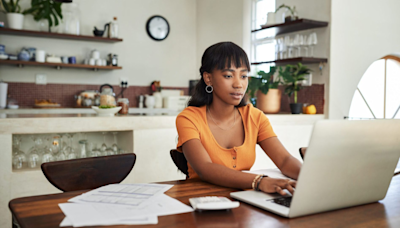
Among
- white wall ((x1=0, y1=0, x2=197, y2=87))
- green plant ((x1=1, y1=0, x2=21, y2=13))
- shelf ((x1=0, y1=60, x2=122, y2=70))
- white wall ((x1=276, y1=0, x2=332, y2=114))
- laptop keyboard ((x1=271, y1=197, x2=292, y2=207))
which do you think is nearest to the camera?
laptop keyboard ((x1=271, y1=197, x2=292, y2=207))

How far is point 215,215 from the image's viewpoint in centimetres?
87

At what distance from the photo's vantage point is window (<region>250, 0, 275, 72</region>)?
4.90m

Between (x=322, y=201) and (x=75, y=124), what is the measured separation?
1.96 m

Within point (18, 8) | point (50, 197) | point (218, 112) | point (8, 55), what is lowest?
point (50, 197)

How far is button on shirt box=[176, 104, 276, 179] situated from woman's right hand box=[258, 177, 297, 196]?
0.42m

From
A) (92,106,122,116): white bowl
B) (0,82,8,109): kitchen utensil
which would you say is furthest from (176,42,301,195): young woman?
(0,82,8,109): kitchen utensil

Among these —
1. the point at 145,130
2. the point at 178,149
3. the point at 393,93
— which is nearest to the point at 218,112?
the point at 178,149

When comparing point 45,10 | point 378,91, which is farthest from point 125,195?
point 45,10

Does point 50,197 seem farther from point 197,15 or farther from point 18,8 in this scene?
point 197,15

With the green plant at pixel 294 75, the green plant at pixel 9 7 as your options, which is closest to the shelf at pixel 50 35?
the green plant at pixel 9 7

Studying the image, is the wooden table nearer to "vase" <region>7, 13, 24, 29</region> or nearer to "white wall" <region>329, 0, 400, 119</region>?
"white wall" <region>329, 0, 400, 119</region>

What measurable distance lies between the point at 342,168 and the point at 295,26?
2961mm

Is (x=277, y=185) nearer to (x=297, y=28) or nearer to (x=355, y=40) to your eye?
(x=297, y=28)

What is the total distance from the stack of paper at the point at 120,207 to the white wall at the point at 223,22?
422 centimetres
